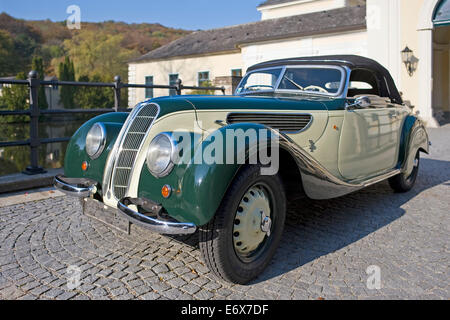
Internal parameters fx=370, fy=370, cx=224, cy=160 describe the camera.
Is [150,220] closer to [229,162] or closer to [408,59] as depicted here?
[229,162]

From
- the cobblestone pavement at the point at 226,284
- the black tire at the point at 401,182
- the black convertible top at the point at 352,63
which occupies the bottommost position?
the cobblestone pavement at the point at 226,284

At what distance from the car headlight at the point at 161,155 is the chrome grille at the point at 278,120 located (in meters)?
0.57

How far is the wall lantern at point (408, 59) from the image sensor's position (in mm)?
15023

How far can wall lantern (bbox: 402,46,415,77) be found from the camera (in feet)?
49.3

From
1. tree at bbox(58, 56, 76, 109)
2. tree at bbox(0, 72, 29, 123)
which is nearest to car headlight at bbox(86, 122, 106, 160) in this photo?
tree at bbox(0, 72, 29, 123)

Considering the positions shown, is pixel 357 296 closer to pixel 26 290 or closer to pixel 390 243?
pixel 390 243

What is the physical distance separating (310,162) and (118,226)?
5.31 feet

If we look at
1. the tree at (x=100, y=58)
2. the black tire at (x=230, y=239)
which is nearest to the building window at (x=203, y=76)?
the tree at (x=100, y=58)

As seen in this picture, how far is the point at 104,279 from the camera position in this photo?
2574 mm

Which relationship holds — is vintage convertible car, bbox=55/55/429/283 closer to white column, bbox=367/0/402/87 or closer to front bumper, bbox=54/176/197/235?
front bumper, bbox=54/176/197/235

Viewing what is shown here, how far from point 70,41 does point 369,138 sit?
2210 inches

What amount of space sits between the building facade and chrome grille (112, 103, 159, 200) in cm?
673

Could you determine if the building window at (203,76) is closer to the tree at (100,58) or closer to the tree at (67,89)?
the tree at (67,89)

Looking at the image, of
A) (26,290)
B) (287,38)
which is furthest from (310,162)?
(287,38)
